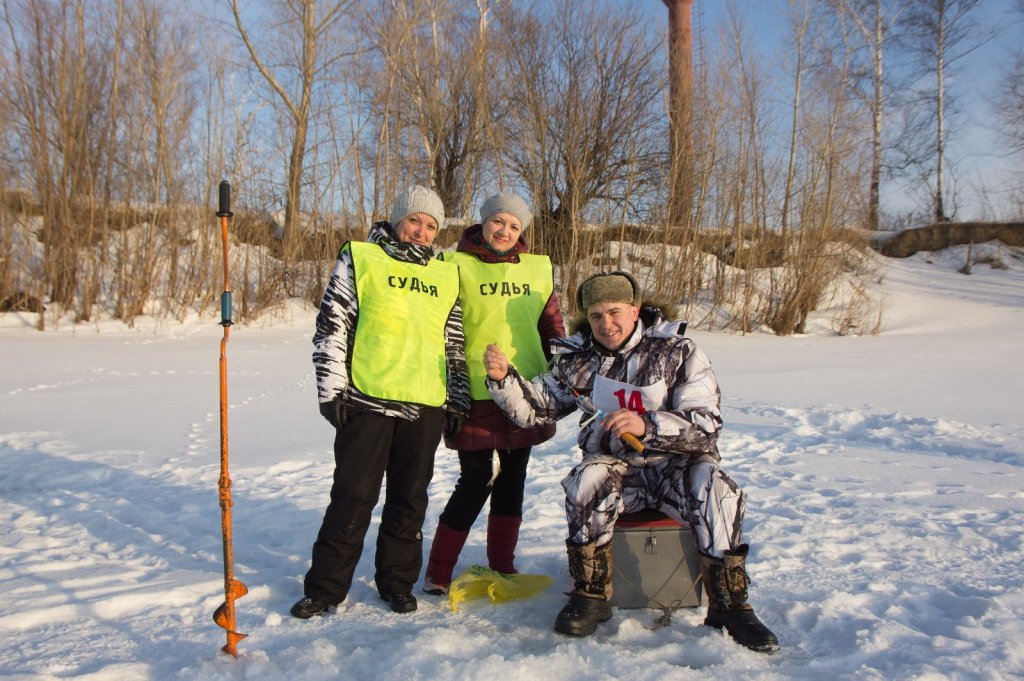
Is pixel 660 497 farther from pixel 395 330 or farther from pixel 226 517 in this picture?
pixel 226 517

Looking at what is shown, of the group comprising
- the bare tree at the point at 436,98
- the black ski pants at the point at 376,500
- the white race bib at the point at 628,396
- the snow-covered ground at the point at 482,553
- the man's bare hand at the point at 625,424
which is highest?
the bare tree at the point at 436,98

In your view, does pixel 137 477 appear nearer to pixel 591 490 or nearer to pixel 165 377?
pixel 591 490

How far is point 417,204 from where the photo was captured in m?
2.80

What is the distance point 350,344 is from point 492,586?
106cm

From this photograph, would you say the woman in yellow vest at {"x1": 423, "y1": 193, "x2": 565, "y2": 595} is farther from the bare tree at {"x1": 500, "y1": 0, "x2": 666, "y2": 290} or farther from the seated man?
the bare tree at {"x1": 500, "y1": 0, "x2": 666, "y2": 290}

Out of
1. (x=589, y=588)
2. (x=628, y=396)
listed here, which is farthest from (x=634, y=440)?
(x=589, y=588)

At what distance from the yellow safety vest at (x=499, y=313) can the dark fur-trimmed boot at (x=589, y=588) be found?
0.71m

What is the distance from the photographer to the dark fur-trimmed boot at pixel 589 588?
2482 millimetres

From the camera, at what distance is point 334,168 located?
14.6 metres

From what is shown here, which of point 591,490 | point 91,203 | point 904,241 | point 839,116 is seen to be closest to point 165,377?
point 91,203

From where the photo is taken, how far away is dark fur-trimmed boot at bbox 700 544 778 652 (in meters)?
2.34

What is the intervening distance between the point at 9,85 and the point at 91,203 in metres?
2.18

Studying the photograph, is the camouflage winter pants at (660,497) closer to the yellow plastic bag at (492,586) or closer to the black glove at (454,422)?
the yellow plastic bag at (492,586)

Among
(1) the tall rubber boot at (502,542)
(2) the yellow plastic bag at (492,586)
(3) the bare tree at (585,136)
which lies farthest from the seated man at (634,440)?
(3) the bare tree at (585,136)
